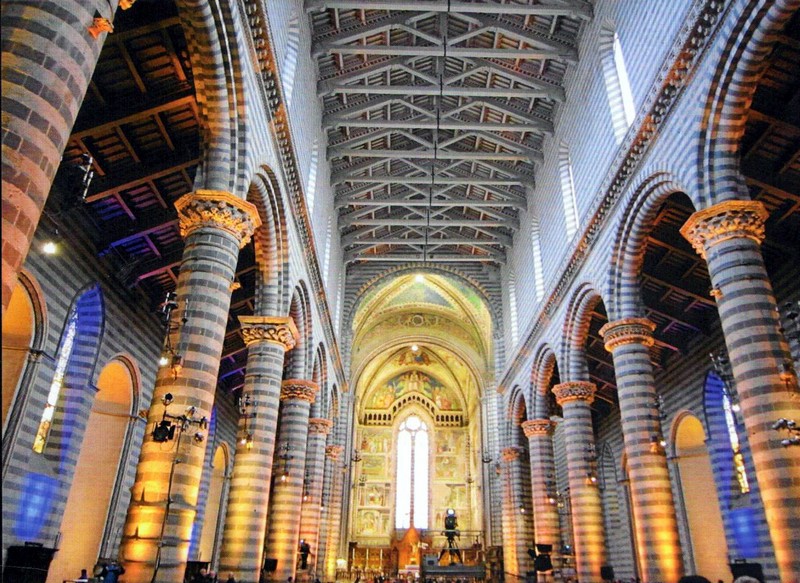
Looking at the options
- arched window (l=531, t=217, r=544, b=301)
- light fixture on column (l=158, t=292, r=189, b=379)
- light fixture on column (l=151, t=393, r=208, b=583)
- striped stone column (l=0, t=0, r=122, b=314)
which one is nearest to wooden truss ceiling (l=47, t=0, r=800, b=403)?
arched window (l=531, t=217, r=544, b=301)

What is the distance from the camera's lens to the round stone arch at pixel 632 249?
15.6m

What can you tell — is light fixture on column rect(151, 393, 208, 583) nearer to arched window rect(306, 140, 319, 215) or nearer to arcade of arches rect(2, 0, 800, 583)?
arcade of arches rect(2, 0, 800, 583)

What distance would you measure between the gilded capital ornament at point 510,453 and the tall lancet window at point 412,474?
13646mm

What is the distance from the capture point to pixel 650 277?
64.6 ft

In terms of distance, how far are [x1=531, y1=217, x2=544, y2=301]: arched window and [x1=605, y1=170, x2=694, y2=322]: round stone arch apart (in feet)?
25.6

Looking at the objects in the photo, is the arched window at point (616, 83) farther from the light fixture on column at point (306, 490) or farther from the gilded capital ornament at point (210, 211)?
the light fixture on column at point (306, 490)

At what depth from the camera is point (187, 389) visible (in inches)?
418

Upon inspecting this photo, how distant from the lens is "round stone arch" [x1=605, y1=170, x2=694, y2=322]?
51.2ft

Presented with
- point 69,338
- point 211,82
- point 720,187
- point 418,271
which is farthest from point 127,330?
point 418,271

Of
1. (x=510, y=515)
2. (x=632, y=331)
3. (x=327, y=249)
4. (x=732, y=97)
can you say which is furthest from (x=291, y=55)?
(x=510, y=515)

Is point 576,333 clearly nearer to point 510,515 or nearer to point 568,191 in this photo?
point 568,191

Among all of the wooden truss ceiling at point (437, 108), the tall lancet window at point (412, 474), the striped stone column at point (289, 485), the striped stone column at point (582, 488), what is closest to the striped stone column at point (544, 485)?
the striped stone column at point (582, 488)

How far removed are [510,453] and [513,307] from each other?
7011 mm

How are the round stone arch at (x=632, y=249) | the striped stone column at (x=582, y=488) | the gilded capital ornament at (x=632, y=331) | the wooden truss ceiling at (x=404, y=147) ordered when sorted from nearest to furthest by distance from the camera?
the wooden truss ceiling at (x=404, y=147) < the round stone arch at (x=632, y=249) < the gilded capital ornament at (x=632, y=331) < the striped stone column at (x=582, y=488)
